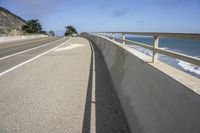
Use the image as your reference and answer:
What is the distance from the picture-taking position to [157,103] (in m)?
3.93

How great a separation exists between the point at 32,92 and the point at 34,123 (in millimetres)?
2387

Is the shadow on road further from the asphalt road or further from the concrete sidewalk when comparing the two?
the asphalt road

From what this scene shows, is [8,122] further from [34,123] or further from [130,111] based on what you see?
[130,111]

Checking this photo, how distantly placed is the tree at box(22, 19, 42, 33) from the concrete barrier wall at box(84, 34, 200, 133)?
5079 inches

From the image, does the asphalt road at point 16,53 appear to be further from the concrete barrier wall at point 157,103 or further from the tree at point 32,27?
the tree at point 32,27

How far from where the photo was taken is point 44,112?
5.77m

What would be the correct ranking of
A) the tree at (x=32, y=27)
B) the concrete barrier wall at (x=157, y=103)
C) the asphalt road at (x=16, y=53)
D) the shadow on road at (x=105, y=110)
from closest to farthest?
the concrete barrier wall at (x=157, y=103), the shadow on road at (x=105, y=110), the asphalt road at (x=16, y=53), the tree at (x=32, y=27)

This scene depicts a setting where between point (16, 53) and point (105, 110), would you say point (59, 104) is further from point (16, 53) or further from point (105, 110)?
point (16, 53)

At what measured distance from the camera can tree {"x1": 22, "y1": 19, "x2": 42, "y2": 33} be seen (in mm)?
129625

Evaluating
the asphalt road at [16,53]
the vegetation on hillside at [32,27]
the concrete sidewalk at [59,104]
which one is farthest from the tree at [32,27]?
the concrete sidewalk at [59,104]

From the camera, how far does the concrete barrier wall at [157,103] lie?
9.62 feet

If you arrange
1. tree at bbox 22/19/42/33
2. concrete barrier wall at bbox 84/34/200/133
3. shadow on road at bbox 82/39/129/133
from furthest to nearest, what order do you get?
tree at bbox 22/19/42/33, shadow on road at bbox 82/39/129/133, concrete barrier wall at bbox 84/34/200/133

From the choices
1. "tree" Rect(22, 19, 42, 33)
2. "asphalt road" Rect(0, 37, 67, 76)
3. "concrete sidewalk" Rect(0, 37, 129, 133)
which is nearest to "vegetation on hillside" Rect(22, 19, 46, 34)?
"tree" Rect(22, 19, 42, 33)

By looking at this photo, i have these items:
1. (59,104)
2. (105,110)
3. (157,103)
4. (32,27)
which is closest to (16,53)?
(59,104)
